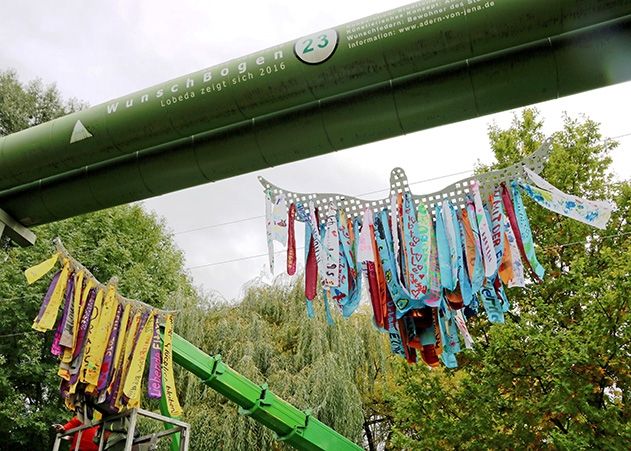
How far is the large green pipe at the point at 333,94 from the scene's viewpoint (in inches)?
154

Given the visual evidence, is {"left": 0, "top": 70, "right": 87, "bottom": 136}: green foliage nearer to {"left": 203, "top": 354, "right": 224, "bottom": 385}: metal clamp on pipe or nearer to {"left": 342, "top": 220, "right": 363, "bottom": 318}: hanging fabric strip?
{"left": 203, "top": 354, "right": 224, "bottom": 385}: metal clamp on pipe

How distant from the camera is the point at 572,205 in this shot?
399cm

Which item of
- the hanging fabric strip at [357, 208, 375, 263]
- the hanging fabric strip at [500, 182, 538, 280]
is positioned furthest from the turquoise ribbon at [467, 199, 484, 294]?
the hanging fabric strip at [357, 208, 375, 263]

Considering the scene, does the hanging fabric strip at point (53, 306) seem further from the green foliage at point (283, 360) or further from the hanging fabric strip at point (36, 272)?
the green foliage at point (283, 360)

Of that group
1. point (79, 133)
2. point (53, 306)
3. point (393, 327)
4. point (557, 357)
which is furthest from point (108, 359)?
point (557, 357)

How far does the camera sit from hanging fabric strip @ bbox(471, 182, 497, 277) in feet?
13.4

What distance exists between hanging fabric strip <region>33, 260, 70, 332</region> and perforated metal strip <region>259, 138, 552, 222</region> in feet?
7.61

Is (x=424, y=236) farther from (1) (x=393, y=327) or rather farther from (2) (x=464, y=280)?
(1) (x=393, y=327)

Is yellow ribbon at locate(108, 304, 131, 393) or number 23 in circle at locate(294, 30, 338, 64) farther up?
number 23 in circle at locate(294, 30, 338, 64)

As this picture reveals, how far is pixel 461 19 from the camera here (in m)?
3.91

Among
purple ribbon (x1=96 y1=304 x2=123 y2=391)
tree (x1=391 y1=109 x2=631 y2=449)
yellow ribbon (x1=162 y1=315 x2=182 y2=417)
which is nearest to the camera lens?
purple ribbon (x1=96 y1=304 x2=123 y2=391)

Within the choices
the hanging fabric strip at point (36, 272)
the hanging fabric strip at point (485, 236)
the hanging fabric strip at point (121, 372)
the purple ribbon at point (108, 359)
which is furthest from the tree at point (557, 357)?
the hanging fabric strip at point (36, 272)

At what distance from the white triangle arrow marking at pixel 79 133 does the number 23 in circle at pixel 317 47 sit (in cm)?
200

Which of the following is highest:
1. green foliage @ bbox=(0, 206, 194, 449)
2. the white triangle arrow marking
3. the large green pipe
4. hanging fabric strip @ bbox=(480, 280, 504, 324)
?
green foliage @ bbox=(0, 206, 194, 449)
